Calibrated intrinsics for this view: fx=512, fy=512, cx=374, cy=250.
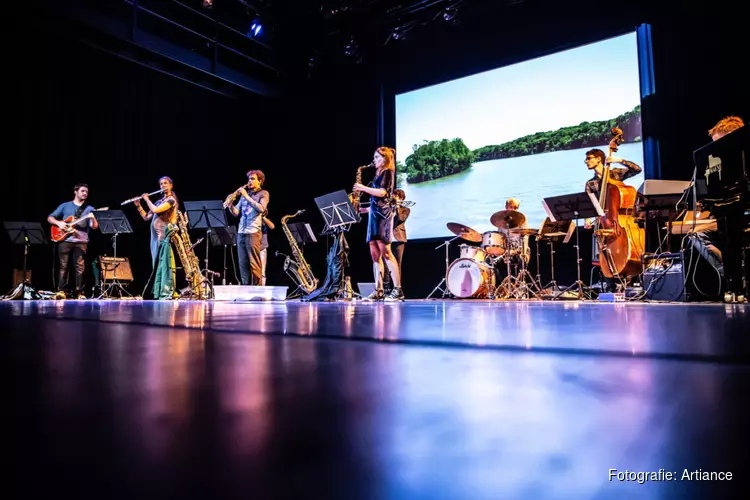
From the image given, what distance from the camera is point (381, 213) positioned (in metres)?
4.39

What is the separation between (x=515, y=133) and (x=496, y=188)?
2.57ft

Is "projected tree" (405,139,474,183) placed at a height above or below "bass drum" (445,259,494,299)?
above

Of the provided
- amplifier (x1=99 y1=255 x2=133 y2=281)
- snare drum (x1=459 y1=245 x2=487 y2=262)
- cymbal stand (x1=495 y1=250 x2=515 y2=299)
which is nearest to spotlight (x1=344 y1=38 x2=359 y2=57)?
snare drum (x1=459 y1=245 x2=487 y2=262)

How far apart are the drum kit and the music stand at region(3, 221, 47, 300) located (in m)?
5.49

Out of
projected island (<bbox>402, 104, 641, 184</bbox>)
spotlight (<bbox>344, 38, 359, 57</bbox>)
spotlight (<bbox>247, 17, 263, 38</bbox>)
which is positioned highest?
spotlight (<bbox>247, 17, 263, 38</bbox>)

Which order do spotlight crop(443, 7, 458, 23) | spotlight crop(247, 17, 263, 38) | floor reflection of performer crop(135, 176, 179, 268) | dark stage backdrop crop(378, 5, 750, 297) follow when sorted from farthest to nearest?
spotlight crop(247, 17, 263, 38) < spotlight crop(443, 7, 458, 23) < floor reflection of performer crop(135, 176, 179, 268) < dark stage backdrop crop(378, 5, 750, 297)

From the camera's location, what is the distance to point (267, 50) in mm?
9484

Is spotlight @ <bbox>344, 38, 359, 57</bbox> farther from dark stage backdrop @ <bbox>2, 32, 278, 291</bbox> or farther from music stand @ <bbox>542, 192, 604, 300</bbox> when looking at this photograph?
music stand @ <bbox>542, 192, 604, 300</bbox>

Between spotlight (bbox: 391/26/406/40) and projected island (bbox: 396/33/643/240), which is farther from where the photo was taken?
spotlight (bbox: 391/26/406/40)

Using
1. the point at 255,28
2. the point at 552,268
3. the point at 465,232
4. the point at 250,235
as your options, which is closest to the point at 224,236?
the point at 250,235

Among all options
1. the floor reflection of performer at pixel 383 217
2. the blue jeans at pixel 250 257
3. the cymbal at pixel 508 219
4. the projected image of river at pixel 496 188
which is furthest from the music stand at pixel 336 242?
the projected image of river at pixel 496 188

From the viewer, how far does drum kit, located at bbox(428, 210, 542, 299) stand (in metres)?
6.30

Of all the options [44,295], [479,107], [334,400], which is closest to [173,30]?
[44,295]

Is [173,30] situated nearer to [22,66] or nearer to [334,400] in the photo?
[22,66]
